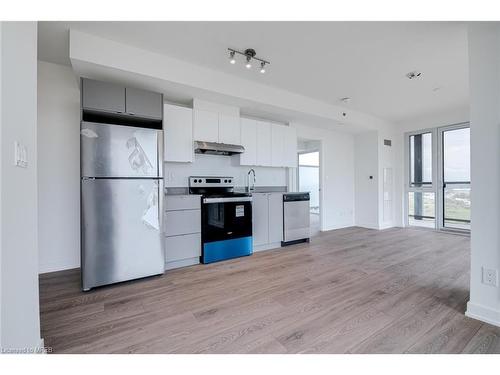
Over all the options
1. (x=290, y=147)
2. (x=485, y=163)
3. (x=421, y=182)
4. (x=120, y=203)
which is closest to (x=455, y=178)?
(x=421, y=182)

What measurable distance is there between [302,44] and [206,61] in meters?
1.16

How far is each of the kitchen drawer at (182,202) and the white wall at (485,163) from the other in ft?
9.03

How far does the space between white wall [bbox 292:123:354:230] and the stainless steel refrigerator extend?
3.38 m

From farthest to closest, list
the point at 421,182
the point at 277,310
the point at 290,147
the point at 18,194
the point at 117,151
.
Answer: the point at 421,182, the point at 290,147, the point at 117,151, the point at 277,310, the point at 18,194

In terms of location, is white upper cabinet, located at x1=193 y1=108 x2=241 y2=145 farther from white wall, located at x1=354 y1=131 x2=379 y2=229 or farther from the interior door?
the interior door

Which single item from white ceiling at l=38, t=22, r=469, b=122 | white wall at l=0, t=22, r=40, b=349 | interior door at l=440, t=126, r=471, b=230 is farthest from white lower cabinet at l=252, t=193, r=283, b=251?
interior door at l=440, t=126, r=471, b=230

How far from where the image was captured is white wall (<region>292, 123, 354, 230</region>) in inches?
208

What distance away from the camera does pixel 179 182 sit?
11.3ft

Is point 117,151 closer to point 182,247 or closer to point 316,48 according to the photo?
point 182,247

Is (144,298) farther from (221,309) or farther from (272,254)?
(272,254)

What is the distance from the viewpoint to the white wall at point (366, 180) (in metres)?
5.44

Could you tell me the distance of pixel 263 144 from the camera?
4.01 metres

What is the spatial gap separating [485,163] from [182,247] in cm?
304

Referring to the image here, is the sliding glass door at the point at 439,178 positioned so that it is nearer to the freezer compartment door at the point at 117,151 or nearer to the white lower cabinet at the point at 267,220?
the white lower cabinet at the point at 267,220
